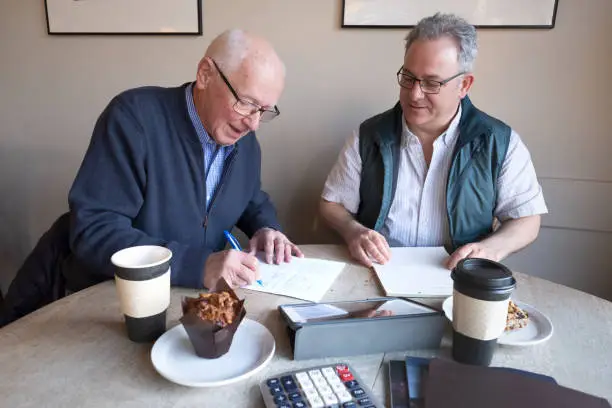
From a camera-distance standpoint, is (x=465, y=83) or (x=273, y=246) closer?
(x=273, y=246)

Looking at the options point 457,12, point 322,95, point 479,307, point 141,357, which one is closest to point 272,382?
point 141,357

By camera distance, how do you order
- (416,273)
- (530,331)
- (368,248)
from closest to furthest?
(530,331) < (416,273) < (368,248)

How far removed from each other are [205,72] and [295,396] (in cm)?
94

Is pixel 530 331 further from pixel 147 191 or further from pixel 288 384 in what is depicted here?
pixel 147 191

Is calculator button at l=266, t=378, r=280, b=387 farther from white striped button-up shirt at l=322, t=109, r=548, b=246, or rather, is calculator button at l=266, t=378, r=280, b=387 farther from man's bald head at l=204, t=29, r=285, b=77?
white striped button-up shirt at l=322, t=109, r=548, b=246

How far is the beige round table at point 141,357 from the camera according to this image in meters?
0.78

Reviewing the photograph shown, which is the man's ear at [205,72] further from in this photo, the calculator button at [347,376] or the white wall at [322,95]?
the calculator button at [347,376]

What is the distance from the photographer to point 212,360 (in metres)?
0.85

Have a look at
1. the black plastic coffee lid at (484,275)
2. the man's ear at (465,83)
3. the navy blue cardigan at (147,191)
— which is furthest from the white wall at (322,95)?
the black plastic coffee lid at (484,275)

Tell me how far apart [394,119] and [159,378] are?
125 centimetres

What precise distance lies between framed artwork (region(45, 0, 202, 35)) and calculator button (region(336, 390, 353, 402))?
175 centimetres

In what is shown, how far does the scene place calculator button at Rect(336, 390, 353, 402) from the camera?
2.45ft

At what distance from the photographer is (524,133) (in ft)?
6.47

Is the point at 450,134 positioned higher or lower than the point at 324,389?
higher
